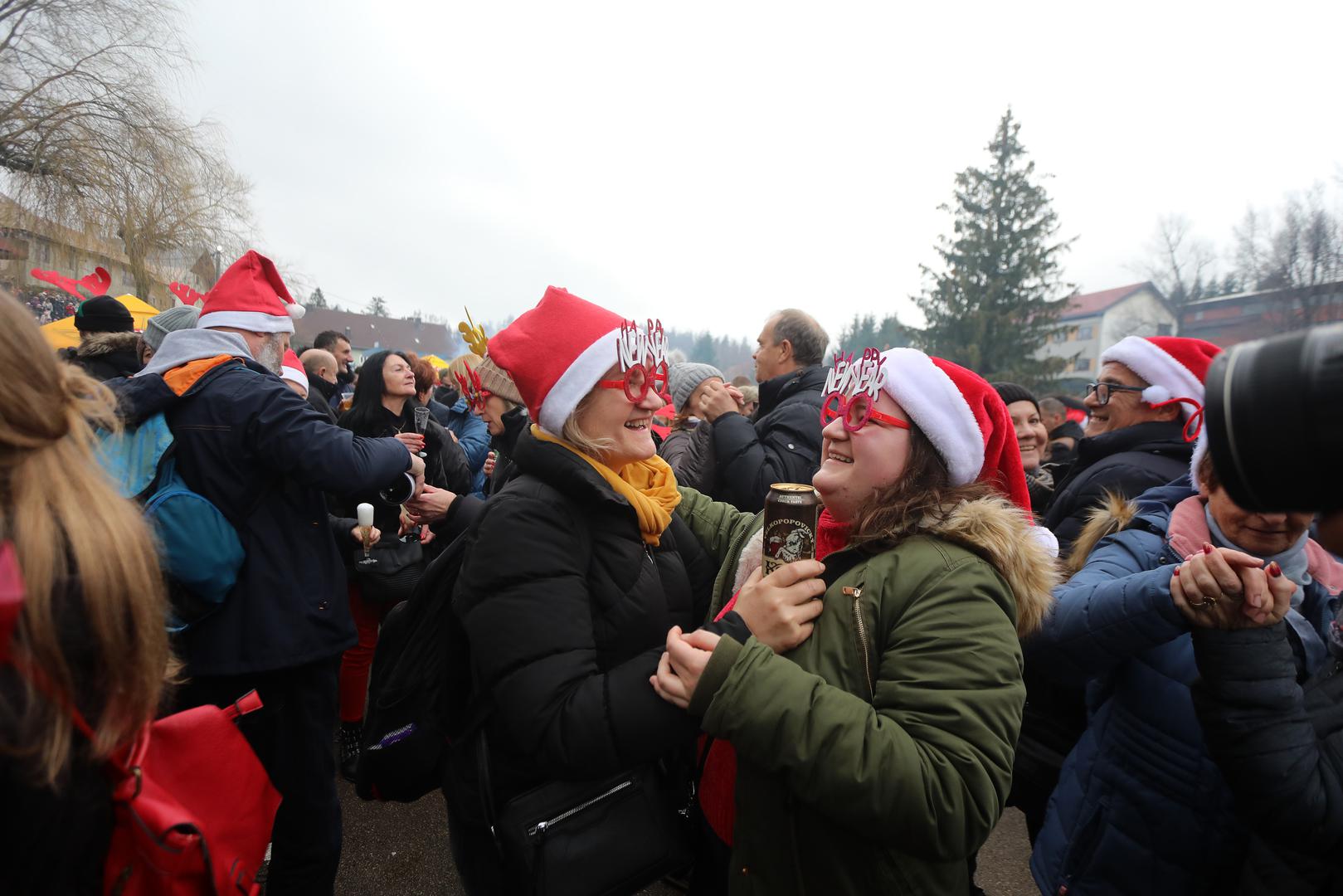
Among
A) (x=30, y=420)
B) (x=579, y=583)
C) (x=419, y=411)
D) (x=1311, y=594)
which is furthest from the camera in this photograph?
(x=419, y=411)

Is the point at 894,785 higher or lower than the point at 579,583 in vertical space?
lower

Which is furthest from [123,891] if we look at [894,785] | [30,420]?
[894,785]

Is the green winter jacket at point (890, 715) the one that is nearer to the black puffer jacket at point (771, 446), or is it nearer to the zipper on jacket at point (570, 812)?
the zipper on jacket at point (570, 812)

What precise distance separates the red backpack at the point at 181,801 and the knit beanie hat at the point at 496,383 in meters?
3.00

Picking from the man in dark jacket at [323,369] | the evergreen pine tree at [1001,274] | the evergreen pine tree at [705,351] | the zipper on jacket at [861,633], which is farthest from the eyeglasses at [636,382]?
the evergreen pine tree at [705,351]

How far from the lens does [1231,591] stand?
1.50 m

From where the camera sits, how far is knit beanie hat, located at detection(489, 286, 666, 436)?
185 cm

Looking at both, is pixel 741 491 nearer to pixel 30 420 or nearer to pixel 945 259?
pixel 30 420

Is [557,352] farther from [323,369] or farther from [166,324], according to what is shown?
[323,369]

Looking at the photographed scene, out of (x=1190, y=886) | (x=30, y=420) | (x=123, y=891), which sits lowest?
(x=1190, y=886)

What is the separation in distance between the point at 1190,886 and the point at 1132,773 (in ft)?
1.05

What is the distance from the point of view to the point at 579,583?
1610 millimetres

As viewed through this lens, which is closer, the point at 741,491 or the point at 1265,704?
the point at 1265,704

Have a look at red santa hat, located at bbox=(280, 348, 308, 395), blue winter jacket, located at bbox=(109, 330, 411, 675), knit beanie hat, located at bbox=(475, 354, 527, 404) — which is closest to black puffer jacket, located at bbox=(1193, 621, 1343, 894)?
blue winter jacket, located at bbox=(109, 330, 411, 675)
